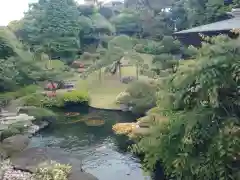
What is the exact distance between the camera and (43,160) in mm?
10508

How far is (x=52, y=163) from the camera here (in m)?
9.98

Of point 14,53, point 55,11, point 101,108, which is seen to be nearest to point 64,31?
point 55,11

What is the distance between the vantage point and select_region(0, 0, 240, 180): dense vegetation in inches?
248

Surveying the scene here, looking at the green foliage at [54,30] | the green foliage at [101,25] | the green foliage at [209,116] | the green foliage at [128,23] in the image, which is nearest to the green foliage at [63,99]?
the green foliage at [54,30]

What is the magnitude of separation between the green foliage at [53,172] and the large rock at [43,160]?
0.20m

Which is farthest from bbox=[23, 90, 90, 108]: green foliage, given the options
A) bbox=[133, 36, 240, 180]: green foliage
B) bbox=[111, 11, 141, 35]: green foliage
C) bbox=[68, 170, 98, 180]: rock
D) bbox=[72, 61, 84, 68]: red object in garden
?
bbox=[111, 11, 141, 35]: green foliage

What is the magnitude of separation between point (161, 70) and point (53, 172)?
38.7 feet

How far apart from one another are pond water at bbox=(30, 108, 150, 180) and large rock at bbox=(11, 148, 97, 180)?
0.41 meters

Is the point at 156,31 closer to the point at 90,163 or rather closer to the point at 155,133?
the point at 90,163

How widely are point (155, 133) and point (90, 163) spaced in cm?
396

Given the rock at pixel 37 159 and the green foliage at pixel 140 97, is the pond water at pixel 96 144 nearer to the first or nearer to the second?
the rock at pixel 37 159

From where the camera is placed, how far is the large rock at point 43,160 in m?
9.71

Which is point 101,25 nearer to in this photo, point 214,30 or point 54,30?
point 54,30

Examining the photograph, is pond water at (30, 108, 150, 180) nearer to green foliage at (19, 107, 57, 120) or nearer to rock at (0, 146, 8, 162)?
green foliage at (19, 107, 57, 120)
